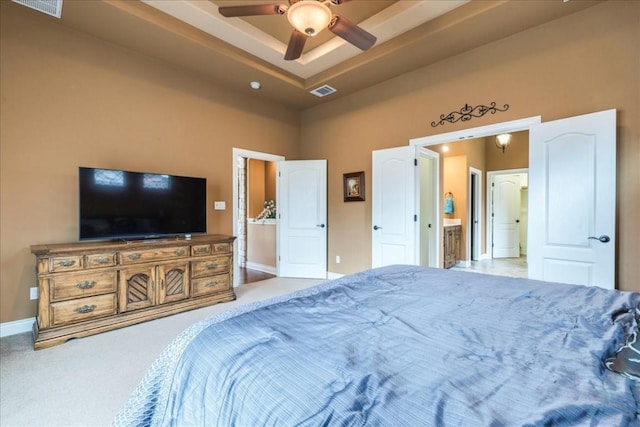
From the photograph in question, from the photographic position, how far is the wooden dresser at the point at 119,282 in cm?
248

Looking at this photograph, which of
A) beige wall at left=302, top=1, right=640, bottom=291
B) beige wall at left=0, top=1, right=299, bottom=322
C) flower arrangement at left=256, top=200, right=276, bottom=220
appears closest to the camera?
beige wall at left=302, top=1, right=640, bottom=291

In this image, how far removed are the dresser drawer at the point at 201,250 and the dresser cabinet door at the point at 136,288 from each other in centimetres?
46

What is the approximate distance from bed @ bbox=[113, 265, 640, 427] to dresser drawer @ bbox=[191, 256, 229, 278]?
7.86 feet

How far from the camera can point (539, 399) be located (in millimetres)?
666

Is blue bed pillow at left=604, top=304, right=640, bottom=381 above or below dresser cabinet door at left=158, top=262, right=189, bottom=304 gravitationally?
above

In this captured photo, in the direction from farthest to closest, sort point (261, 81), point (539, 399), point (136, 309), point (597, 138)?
1. point (261, 81)
2. point (136, 309)
3. point (597, 138)
4. point (539, 399)

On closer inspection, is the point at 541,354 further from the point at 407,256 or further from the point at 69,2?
the point at 69,2

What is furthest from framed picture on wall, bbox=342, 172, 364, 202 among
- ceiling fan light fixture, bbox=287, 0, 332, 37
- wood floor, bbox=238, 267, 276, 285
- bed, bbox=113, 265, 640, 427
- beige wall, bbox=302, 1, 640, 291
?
bed, bbox=113, 265, 640, 427

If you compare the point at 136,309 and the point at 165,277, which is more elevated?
the point at 165,277

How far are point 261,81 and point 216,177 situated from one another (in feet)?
5.17

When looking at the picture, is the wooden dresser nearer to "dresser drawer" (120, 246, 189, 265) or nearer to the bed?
"dresser drawer" (120, 246, 189, 265)

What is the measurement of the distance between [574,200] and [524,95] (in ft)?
4.06

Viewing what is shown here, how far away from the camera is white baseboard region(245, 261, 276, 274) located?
5578mm

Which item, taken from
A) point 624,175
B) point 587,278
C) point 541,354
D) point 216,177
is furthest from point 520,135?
point 541,354
